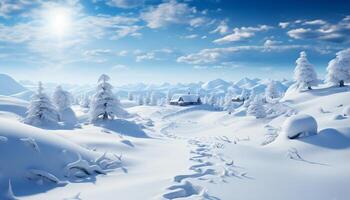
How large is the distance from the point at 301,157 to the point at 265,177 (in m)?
6.11

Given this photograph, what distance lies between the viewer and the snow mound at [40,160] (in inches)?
451

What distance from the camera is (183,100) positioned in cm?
11056

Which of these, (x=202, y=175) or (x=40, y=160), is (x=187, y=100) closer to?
(x=202, y=175)

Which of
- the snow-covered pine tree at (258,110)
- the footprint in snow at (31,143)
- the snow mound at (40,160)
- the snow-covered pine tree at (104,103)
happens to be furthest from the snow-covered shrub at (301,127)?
the snow-covered pine tree at (258,110)

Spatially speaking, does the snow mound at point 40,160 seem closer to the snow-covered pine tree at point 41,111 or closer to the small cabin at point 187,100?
the snow-covered pine tree at point 41,111

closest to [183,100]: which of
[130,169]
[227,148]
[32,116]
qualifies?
[32,116]

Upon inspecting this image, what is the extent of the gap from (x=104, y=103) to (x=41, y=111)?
329 inches

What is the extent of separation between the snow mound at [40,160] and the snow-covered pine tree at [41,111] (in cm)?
2630

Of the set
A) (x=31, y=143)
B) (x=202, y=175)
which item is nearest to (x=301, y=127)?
(x=202, y=175)

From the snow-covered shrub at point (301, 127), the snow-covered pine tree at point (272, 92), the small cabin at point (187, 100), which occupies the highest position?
the snow-covered pine tree at point (272, 92)

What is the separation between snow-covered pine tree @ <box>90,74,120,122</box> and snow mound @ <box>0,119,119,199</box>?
2657cm

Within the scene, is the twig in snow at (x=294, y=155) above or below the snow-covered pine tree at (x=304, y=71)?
below

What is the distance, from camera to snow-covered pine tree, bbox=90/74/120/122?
41.8 m

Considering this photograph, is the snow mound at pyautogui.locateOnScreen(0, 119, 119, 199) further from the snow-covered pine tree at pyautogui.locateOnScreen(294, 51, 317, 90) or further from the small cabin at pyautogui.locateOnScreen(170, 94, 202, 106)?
the small cabin at pyautogui.locateOnScreen(170, 94, 202, 106)
